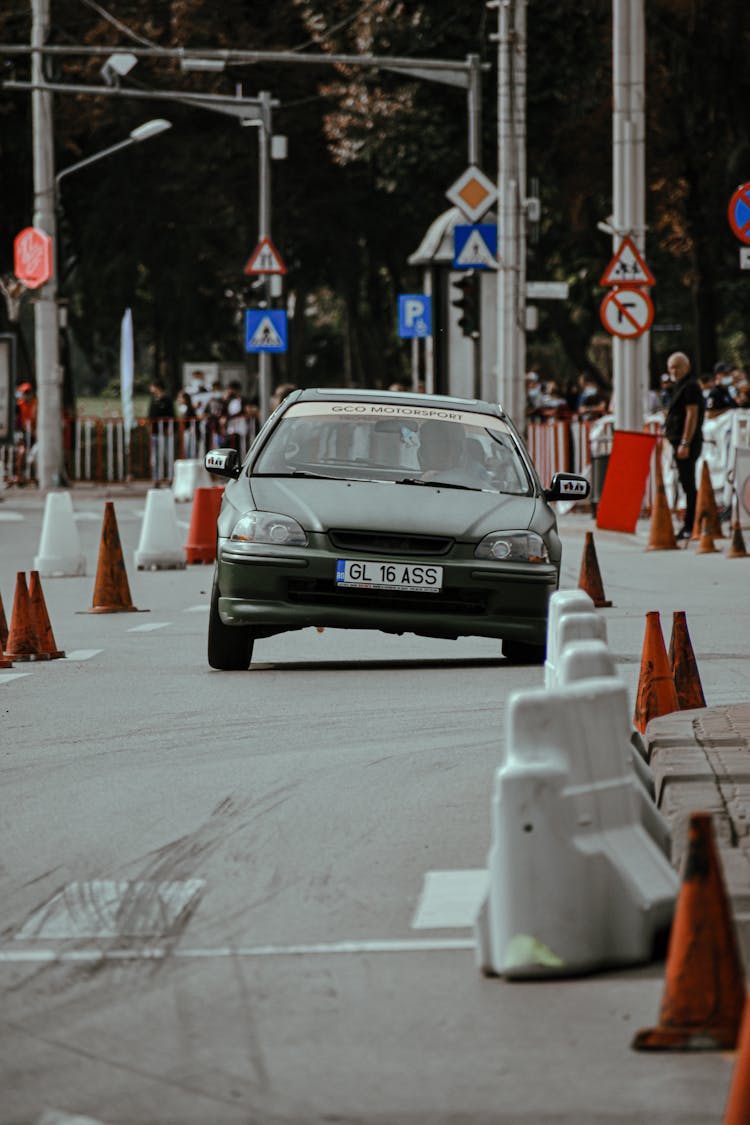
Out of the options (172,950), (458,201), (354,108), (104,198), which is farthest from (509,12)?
(172,950)

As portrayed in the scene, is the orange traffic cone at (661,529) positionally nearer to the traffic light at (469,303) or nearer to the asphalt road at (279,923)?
the traffic light at (469,303)

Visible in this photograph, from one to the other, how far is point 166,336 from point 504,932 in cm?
5195

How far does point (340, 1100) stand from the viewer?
4.51 meters

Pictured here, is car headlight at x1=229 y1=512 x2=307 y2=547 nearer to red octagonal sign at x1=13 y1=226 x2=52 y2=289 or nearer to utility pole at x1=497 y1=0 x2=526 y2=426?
utility pole at x1=497 y1=0 x2=526 y2=426

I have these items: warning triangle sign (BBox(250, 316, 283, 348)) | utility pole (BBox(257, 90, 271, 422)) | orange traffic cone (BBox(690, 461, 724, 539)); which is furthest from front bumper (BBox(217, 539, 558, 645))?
utility pole (BBox(257, 90, 271, 422))

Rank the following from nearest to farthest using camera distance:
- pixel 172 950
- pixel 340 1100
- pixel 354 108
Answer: pixel 340 1100, pixel 172 950, pixel 354 108

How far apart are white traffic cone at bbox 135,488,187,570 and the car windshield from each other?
8356mm

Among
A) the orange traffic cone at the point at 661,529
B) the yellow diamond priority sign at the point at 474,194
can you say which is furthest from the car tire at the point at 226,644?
the yellow diamond priority sign at the point at 474,194

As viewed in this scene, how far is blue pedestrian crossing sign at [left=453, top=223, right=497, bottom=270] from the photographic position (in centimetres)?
3025

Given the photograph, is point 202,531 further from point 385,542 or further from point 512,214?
point 385,542

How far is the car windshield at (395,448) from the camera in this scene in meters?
12.8

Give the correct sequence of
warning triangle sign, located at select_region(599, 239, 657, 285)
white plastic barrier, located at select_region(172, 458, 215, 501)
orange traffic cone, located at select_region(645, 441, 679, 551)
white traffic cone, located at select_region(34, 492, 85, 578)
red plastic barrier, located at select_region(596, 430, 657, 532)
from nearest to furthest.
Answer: white traffic cone, located at select_region(34, 492, 85, 578), red plastic barrier, located at select_region(596, 430, 657, 532), orange traffic cone, located at select_region(645, 441, 679, 551), warning triangle sign, located at select_region(599, 239, 657, 285), white plastic barrier, located at select_region(172, 458, 215, 501)

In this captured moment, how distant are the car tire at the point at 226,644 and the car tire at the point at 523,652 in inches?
53.8

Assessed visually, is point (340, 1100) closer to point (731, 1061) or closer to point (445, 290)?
point (731, 1061)
